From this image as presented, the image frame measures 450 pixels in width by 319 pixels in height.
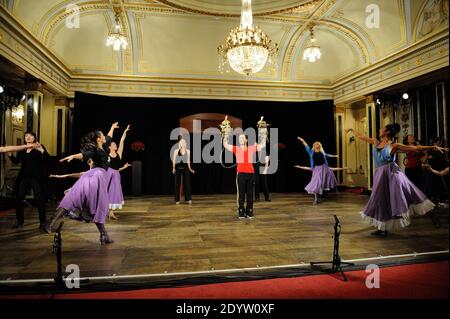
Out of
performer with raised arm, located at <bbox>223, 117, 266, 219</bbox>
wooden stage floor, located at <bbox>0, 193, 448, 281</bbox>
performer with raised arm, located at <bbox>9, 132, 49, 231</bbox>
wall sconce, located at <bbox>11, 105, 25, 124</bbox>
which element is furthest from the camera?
wall sconce, located at <bbox>11, 105, 25, 124</bbox>

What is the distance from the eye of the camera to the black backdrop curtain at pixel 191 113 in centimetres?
855

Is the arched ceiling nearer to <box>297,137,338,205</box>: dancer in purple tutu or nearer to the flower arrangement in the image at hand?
the flower arrangement

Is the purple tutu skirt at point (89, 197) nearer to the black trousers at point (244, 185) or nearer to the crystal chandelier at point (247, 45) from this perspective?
the black trousers at point (244, 185)

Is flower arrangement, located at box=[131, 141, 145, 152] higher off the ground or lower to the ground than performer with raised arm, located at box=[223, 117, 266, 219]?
higher

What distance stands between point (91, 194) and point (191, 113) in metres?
6.53

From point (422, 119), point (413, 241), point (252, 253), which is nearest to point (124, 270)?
point (252, 253)

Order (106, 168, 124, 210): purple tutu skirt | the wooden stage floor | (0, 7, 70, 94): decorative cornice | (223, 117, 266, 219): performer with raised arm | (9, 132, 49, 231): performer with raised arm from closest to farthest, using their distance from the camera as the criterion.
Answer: the wooden stage floor < (9, 132, 49, 231): performer with raised arm < (223, 117, 266, 219): performer with raised arm < (106, 168, 124, 210): purple tutu skirt < (0, 7, 70, 94): decorative cornice

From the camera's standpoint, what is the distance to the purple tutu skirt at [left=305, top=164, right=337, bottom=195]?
253 inches

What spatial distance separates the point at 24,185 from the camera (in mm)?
3939

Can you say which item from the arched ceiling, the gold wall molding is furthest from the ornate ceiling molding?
the gold wall molding

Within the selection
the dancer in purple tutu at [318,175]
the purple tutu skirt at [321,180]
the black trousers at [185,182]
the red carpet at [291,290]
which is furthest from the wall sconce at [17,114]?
the purple tutu skirt at [321,180]

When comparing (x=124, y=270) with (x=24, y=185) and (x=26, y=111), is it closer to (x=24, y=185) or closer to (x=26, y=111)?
(x=24, y=185)

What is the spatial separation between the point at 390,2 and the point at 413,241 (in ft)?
19.6

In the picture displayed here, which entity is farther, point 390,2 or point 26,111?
point 26,111
